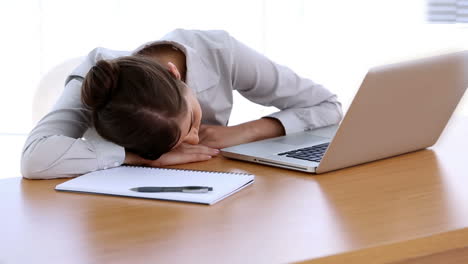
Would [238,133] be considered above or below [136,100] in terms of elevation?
below

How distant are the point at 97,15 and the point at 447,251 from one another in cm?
300

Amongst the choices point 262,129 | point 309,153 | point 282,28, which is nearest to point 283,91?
point 262,129

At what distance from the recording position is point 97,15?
376 centimetres

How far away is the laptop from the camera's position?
1.28 m

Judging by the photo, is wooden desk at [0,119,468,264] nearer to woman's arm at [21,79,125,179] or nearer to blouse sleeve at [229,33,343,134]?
woman's arm at [21,79,125,179]

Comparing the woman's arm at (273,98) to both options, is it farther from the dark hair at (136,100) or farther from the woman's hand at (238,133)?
the dark hair at (136,100)

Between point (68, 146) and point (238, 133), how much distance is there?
1.38 ft

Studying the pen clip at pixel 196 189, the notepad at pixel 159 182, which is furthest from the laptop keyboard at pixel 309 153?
the pen clip at pixel 196 189

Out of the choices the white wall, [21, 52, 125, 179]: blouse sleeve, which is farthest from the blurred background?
[21, 52, 125, 179]: blouse sleeve

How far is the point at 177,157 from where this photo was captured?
4.88 ft

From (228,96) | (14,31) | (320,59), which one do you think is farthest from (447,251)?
(14,31)

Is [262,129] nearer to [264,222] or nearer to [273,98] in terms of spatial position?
[273,98]

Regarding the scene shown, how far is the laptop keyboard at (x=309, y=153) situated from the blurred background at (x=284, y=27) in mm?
2132

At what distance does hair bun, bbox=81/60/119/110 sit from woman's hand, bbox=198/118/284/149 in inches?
14.6
